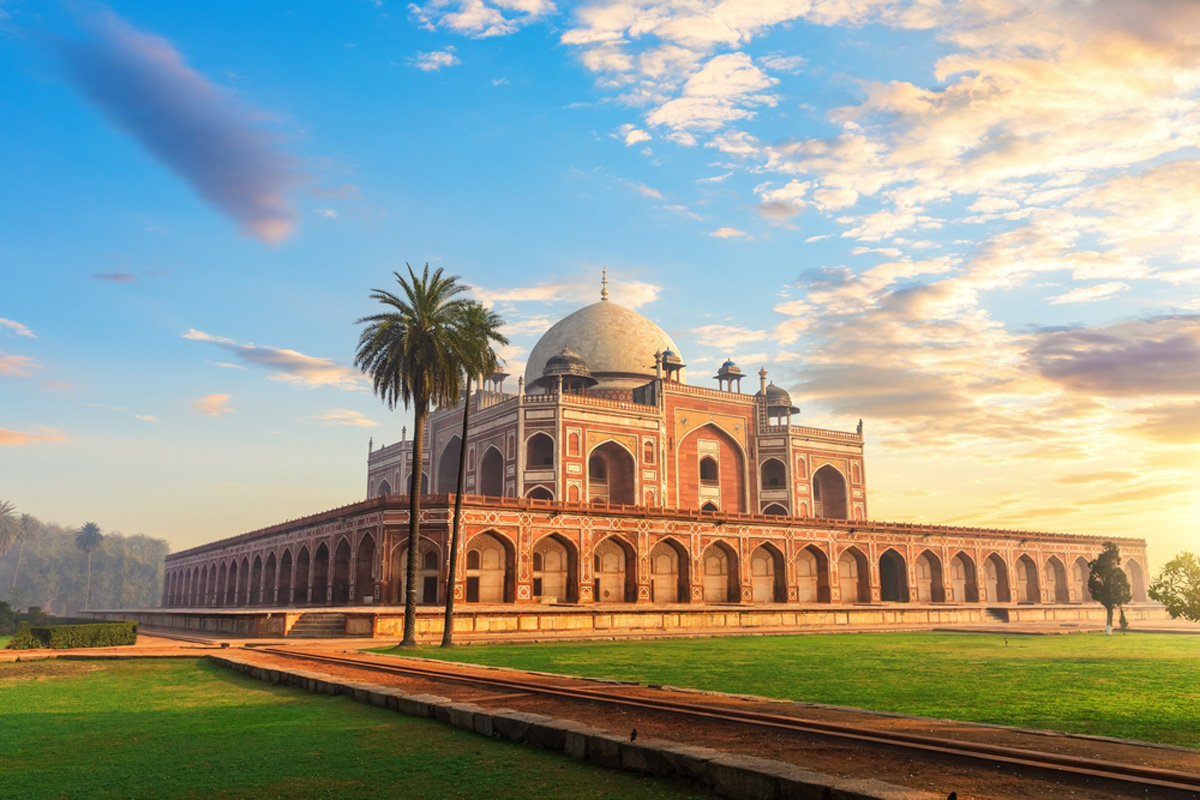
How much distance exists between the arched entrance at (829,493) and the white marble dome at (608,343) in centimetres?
1400

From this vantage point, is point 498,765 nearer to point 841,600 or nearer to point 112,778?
point 112,778

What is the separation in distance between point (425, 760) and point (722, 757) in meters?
2.90

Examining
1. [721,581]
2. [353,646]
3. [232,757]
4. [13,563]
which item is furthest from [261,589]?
[13,563]

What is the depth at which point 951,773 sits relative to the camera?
6.77m

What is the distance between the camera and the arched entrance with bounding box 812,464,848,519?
61.9 m

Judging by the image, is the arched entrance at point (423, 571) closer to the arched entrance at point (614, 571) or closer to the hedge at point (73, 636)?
the arched entrance at point (614, 571)

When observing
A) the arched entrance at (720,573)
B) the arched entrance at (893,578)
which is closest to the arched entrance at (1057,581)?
the arched entrance at (893,578)

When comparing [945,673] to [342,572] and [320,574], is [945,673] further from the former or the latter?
[320,574]

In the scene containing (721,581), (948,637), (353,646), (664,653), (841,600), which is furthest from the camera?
(841,600)

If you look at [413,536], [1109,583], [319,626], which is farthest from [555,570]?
[1109,583]

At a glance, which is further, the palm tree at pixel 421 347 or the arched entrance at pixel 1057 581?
the arched entrance at pixel 1057 581

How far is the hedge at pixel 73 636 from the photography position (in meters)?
24.5

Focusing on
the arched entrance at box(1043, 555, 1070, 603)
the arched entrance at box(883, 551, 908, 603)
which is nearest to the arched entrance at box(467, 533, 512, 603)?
the arched entrance at box(883, 551, 908, 603)

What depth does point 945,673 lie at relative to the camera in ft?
52.6
